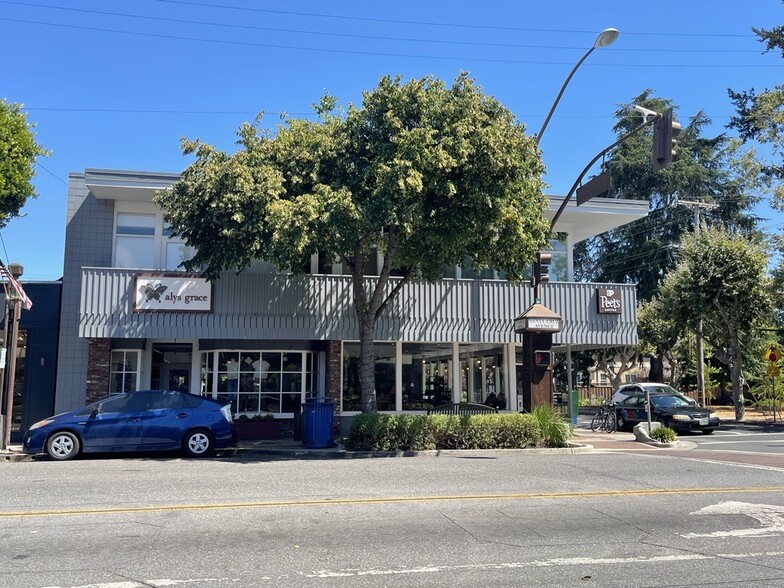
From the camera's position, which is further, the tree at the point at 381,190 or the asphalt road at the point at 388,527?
the tree at the point at 381,190

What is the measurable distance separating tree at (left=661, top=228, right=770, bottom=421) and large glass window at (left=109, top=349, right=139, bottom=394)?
21703 mm

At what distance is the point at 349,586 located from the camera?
219 inches

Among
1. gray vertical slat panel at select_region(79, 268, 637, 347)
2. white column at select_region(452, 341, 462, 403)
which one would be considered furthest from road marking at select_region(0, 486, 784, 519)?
white column at select_region(452, 341, 462, 403)

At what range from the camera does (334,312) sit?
1958 centimetres

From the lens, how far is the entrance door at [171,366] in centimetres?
2120

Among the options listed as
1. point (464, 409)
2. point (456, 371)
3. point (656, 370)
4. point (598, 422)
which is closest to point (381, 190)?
point (464, 409)

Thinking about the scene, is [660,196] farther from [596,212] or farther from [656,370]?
[596,212]

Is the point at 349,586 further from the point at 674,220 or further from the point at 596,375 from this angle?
the point at 596,375

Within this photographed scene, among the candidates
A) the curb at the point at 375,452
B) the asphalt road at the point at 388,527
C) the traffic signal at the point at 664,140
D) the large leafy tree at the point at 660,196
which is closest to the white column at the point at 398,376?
the curb at the point at 375,452

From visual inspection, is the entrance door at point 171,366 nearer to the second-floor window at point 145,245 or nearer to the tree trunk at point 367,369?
the second-floor window at point 145,245

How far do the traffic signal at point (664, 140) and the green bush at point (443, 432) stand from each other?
21.8 ft

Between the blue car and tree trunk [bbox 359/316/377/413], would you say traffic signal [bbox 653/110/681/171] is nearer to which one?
tree trunk [bbox 359/316/377/413]

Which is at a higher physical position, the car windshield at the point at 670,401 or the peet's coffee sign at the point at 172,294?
the peet's coffee sign at the point at 172,294

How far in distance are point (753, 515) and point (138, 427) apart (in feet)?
37.6
